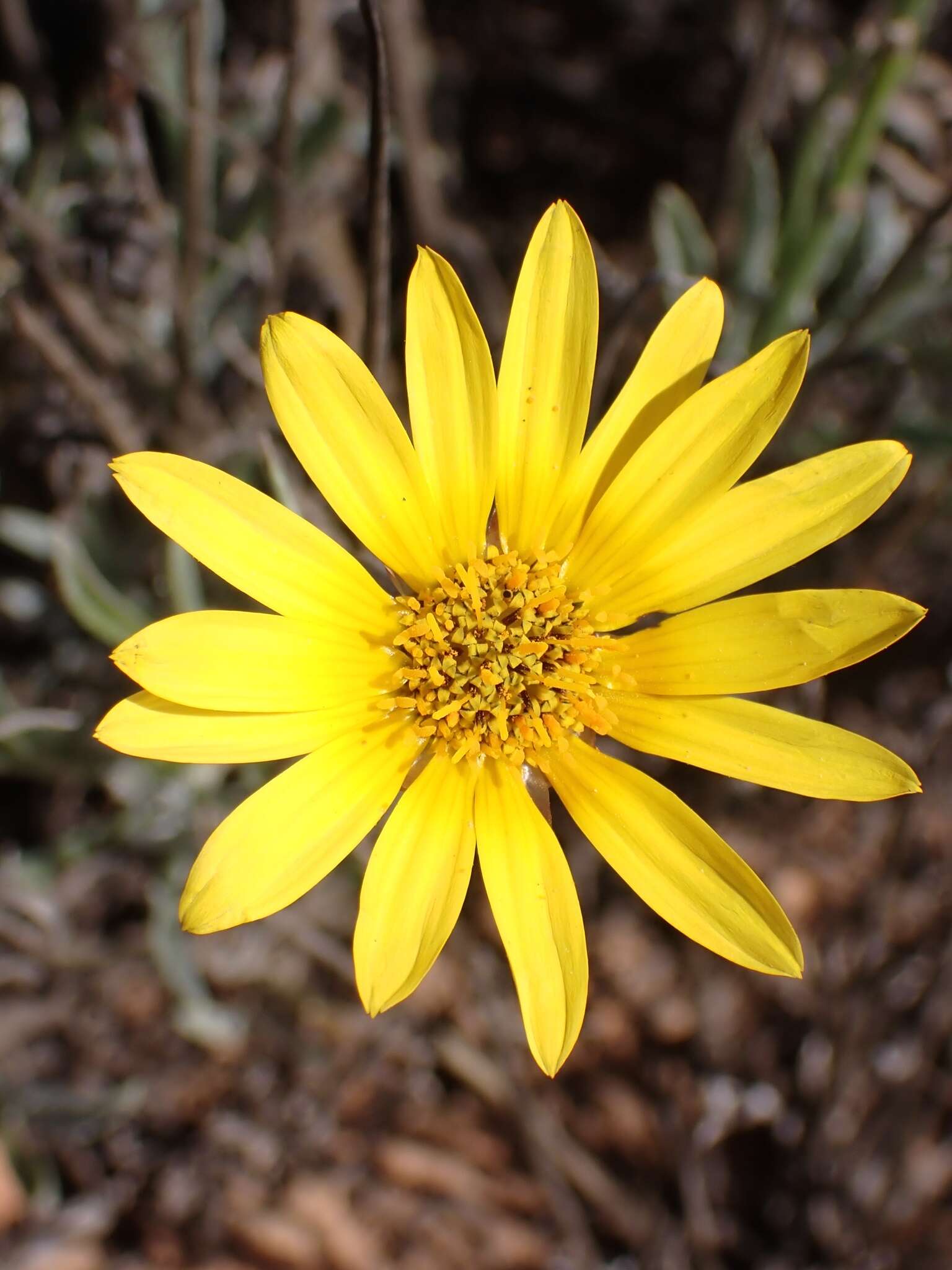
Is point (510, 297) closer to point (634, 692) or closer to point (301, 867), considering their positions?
point (634, 692)

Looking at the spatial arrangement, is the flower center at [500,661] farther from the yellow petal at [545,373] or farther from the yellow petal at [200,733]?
the yellow petal at [200,733]

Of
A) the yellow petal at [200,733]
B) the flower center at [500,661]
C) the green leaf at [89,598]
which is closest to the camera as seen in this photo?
the yellow petal at [200,733]

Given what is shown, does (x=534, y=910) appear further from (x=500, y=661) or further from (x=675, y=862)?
(x=500, y=661)

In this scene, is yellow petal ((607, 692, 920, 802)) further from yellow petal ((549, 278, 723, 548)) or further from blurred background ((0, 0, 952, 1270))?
→ blurred background ((0, 0, 952, 1270))

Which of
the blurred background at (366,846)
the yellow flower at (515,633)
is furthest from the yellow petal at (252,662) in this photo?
the blurred background at (366,846)

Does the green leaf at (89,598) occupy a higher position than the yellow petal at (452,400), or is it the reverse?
the green leaf at (89,598)

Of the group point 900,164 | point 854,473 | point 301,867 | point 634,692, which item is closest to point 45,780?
Answer: point 301,867
